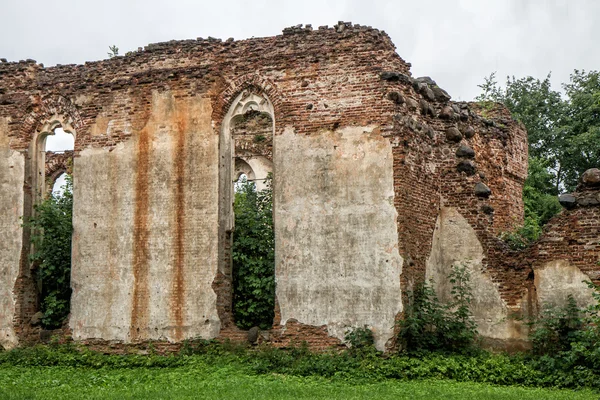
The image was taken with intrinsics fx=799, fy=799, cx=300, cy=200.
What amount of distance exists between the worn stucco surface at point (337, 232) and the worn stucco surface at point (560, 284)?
7.23 feet

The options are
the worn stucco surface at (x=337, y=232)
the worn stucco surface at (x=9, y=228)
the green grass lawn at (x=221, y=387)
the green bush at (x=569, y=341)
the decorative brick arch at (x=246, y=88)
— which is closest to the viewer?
the green grass lawn at (x=221, y=387)

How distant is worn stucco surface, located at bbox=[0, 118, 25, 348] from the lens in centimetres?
1400

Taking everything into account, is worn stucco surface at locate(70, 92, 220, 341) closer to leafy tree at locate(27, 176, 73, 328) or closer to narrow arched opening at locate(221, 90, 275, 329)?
narrow arched opening at locate(221, 90, 275, 329)

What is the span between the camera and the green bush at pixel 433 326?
1163 centimetres

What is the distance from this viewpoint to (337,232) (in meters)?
12.1

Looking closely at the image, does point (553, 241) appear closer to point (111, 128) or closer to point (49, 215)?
point (111, 128)

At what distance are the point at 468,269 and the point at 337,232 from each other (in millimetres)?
2314

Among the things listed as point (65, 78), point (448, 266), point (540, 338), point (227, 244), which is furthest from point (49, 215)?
point (540, 338)

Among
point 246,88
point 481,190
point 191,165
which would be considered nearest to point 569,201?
point 481,190

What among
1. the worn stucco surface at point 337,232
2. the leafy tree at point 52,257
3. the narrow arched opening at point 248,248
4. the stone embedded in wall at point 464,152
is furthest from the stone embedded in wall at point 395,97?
the leafy tree at point 52,257

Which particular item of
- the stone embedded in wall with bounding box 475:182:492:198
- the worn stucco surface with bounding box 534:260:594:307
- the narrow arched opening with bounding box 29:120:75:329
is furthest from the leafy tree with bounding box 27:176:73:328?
the worn stucco surface with bounding box 534:260:594:307

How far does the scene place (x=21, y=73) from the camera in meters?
14.9

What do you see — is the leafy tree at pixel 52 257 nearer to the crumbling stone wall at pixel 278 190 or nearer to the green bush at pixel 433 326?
the crumbling stone wall at pixel 278 190

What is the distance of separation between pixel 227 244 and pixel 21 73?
17.6 ft
